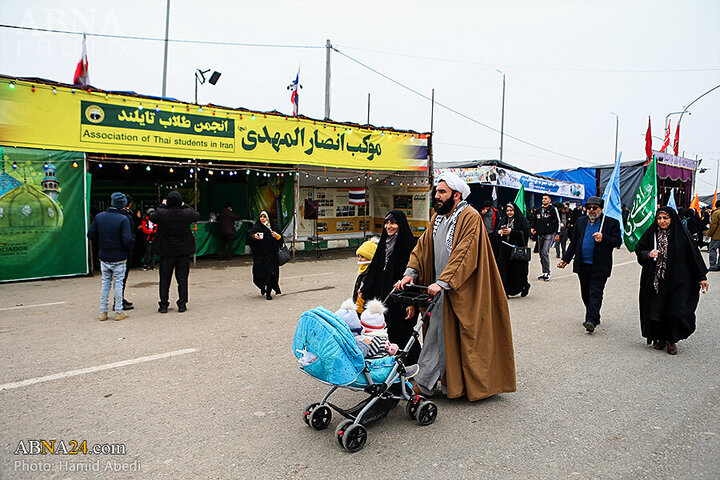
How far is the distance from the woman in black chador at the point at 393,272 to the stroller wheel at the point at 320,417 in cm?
123

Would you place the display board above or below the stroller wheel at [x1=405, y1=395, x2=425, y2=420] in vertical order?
above

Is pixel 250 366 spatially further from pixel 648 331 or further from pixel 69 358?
pixel 648 331

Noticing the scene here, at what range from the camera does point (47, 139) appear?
10.3 meters

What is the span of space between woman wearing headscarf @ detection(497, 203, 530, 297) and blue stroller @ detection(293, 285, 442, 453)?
524cm

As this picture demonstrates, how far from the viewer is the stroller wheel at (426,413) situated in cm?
375

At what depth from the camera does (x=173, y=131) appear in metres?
12.0

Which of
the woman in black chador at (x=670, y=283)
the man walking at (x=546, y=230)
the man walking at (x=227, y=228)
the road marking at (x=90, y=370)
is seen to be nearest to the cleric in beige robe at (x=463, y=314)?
the woman in black chador at (x=670, y=283)

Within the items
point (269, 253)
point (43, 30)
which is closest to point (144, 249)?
point (269, 253)

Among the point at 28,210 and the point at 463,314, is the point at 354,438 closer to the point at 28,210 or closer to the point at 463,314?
the point at 463,314

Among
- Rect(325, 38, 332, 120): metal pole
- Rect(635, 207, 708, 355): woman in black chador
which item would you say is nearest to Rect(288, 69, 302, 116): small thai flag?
Rect(325, 38, 332, 120): metal pole

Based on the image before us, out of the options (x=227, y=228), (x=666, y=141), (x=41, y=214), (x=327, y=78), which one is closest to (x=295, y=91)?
(x=327, y=78)

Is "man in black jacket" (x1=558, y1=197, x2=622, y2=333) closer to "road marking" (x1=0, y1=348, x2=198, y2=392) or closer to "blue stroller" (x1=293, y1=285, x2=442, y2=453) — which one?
"blue stroller" (x1=293, y1=285, x2=442, y2=453)

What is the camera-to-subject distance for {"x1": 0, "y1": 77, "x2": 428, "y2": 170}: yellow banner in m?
10.1

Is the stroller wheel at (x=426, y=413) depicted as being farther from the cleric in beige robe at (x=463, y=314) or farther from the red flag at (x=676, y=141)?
the red flag at (x=676, y=141)
